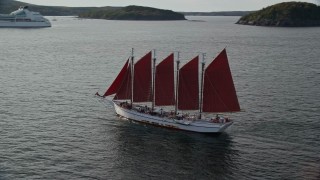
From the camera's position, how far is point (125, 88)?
67938 millimetres

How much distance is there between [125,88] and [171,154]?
18595mm

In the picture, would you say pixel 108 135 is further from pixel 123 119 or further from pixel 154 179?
pixel 154 179

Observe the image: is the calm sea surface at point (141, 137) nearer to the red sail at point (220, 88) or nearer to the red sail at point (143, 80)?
the red sail at point (220, 88)

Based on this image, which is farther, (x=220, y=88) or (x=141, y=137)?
(x=220, y=88)

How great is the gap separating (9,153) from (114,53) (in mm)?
98305

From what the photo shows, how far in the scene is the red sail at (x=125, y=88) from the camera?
222 ft

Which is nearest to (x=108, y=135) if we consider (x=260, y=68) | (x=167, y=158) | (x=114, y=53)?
(x=167, y=158)

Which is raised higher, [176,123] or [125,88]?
[125,88]

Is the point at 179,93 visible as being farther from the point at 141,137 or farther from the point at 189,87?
the point at 141,137

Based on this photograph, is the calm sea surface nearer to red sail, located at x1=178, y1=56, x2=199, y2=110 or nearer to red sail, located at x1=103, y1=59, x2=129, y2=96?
red sail, located at x1=103, y1=59, x2=129, y2=96

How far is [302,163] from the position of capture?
49.6m

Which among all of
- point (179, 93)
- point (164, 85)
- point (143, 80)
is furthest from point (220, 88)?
point (143, 80)

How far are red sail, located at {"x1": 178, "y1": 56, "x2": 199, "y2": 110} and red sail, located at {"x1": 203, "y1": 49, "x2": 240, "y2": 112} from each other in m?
2.05

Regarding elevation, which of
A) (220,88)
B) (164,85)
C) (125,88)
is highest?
(220,88)
